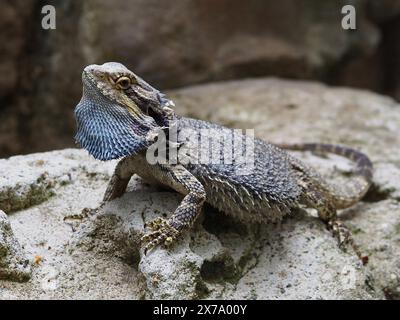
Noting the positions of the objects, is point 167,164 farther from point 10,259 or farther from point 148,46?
point 148,46

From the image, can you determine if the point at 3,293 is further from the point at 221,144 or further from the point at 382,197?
the point at 382,197

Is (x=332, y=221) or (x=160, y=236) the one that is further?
(x=332, y=221)

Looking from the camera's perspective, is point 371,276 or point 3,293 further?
point 371,276

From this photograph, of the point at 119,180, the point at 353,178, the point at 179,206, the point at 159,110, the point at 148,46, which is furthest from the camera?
the point at 148,46

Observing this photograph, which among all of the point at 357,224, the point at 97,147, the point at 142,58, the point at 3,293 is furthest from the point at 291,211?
the point at 142,58

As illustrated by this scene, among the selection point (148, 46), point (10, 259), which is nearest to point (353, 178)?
point (10, 259)

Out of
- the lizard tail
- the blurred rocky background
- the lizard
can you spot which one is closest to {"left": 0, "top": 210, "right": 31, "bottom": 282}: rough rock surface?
the lizard
